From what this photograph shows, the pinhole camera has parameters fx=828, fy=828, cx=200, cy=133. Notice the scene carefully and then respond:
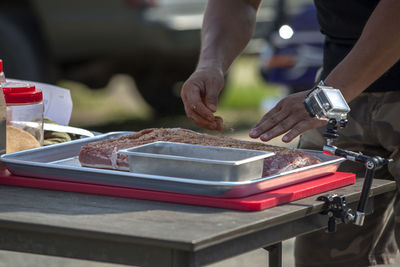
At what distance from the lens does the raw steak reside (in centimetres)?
194

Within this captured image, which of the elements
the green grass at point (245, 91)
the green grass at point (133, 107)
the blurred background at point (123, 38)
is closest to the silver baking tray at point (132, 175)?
the blurred background at point (123, 38)

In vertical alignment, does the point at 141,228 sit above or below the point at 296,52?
below

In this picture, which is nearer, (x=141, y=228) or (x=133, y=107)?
(x=141, y=228)

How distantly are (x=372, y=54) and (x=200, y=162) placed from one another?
0.60 m

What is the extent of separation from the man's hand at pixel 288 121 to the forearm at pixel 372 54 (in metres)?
0.13

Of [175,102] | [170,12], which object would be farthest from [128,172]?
[175,102]

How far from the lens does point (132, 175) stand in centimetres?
184

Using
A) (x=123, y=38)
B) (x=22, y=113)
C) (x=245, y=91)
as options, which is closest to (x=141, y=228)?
(x=22, y=113)

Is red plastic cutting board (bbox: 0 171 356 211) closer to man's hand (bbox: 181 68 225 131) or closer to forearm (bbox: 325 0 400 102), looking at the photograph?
forearm (bbox: 325 0 400 102)

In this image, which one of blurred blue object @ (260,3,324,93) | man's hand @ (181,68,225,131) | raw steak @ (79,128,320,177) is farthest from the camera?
blurred blue object @ (260,3,324,93)

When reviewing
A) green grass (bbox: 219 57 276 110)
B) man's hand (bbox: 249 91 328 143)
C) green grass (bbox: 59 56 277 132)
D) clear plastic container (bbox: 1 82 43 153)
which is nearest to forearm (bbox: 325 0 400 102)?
man's hand (bbox: 249 91 328 143)

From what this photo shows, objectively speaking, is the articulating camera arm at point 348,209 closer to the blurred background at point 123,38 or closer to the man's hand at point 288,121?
the man's hand at point 288,121

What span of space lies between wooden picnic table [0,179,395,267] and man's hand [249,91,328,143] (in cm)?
24

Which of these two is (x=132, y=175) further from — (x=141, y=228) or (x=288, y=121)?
(x=288, y=121)
